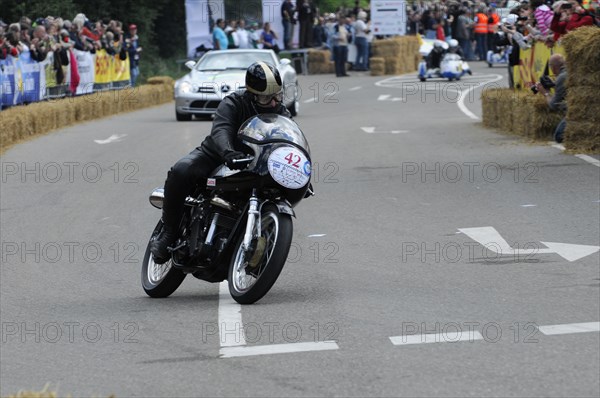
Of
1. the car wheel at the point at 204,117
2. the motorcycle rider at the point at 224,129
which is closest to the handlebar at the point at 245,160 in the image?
the motorcycle rider at the point at 224,129

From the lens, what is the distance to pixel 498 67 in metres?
50.7

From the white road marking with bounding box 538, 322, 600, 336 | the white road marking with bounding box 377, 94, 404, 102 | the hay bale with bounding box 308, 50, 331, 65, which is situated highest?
the white road marking with bounding box 538, 322, 600, 336

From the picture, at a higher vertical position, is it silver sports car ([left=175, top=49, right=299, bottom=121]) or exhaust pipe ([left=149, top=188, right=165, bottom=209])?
exhaust pipe ([left=149, top=188, right=165, bottom=209])

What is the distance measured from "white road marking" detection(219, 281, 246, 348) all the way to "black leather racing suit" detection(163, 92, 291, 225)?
29.8 inches

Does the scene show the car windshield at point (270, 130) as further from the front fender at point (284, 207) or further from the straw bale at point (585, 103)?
the straw bale at point (585, 103)

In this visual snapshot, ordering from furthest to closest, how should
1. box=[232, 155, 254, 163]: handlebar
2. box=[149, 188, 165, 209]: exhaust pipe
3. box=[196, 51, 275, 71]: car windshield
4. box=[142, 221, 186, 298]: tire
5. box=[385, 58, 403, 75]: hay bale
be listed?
box=[385, 58, 403, 75]: hay bale → box=[196, 51, 275, 71]: car windshield → box=[149, 188, 165, 209]: exhaust pipe → box=[142, 221, 186, 298]: tire → box=[232, 155, 254, 163]: handlebar

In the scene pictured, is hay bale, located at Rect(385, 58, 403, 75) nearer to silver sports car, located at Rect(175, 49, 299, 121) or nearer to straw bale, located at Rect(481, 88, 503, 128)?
silver sports car, located at Rect(175, 49, 299, 121)

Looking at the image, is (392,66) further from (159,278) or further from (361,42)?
(159,278)

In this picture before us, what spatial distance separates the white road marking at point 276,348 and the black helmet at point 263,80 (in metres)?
2.17

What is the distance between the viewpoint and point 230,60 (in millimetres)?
28828

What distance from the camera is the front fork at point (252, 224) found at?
8.63m

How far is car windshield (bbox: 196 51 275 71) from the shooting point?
28.5 metres

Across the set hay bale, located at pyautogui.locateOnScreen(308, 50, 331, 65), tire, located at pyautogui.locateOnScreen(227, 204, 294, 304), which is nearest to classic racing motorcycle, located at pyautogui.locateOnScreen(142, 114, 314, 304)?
tire, located at pyautogui.locateOnScreen(227, 204, 294, 304)

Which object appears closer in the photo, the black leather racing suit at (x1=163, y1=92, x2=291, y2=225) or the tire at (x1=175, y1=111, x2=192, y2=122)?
the black leather racing suit at (x1=163, y1=92, x2=291, y2=225)
